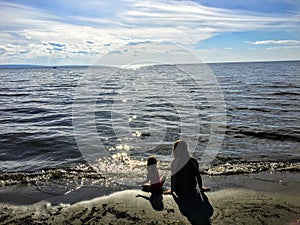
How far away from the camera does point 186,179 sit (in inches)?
266

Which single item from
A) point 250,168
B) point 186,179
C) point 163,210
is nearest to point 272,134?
point 250,168

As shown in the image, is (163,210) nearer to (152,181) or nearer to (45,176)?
(152,181)

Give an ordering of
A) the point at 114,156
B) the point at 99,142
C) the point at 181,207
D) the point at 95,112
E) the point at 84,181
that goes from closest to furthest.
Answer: the point at 181,207, the point at 84,181, the point at 114,156, the point at 99,142, the point at 95,112

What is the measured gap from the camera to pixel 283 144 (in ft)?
37.0

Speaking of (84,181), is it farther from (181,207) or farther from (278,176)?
(278,176)

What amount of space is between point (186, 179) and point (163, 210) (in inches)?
44.2

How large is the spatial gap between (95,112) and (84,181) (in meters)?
12.2

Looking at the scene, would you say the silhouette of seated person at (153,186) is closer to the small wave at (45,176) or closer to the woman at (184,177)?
the woman at (184,177)

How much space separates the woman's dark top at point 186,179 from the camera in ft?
A: 22.1

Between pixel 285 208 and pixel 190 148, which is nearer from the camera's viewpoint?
pixel 285 208

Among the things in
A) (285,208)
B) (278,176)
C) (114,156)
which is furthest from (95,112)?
(285,208)

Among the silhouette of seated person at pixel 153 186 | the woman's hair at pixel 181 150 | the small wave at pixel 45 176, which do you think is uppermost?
the woman's hair at pixel 181 150

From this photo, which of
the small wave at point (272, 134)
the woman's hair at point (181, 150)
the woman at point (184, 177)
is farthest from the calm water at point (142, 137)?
the woman's hair at point (181, 150)

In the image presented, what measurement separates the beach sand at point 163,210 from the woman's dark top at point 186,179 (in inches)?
15.6
